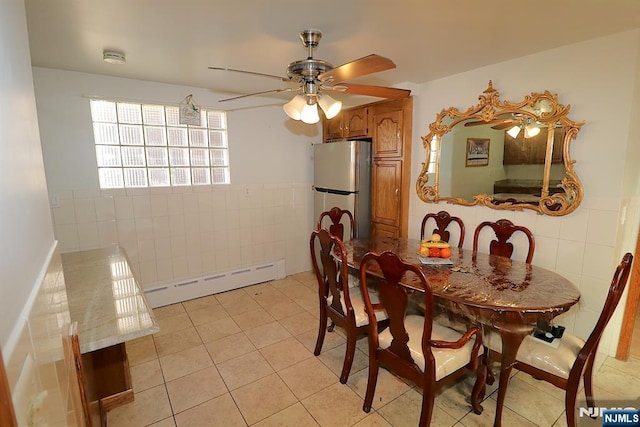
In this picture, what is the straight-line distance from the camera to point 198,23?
174 cm

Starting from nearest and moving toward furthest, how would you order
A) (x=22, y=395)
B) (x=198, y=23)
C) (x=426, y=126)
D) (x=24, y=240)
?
(x=22, y=395)
(x=24, y=240)
(x=198, y=23)
(x=426, y=126)

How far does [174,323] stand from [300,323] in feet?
3.83

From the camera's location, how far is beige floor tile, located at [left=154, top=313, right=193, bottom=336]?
2.75 metres

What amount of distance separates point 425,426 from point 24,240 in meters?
1.77

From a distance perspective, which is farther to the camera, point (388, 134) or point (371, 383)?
point (388, 134)

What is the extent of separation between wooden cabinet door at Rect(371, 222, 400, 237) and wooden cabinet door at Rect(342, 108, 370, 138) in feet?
3.29

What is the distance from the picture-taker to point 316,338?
258 cm

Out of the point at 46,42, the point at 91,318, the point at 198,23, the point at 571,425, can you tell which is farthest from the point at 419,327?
the point at 46,42

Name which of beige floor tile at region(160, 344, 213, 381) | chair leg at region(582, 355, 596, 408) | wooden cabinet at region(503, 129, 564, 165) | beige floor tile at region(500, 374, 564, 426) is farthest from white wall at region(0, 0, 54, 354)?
wooden cabinet at region(503, 129, 564, 165)

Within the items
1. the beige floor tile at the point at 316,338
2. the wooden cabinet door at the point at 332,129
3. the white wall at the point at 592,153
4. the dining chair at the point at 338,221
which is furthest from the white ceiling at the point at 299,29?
the beige floor tile at the point at 316,338

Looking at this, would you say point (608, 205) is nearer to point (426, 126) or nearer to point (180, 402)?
point (426, 126)

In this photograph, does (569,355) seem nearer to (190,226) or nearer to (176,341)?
(176,341)

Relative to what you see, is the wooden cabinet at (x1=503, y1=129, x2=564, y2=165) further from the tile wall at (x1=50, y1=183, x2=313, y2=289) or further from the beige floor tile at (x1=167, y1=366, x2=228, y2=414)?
the beige floor tile at (x1=167, y1=366, x2=228, y2=414)

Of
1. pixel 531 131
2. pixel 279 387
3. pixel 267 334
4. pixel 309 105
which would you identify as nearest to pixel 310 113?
pixel 309 105
